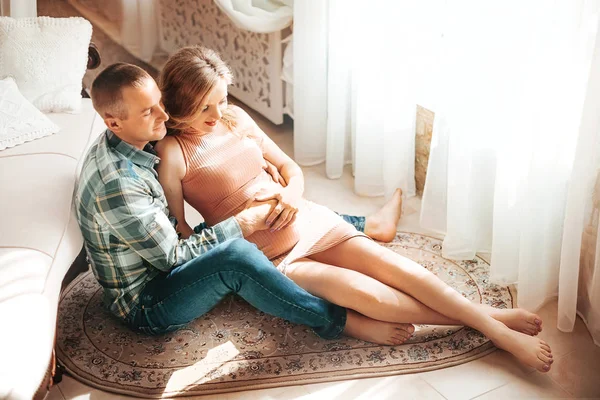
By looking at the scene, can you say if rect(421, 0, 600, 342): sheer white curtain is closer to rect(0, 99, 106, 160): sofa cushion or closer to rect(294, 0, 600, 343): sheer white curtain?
rect(294, 0, 600, 343): sheer white curtain

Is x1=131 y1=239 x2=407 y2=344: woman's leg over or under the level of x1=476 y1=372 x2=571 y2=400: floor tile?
over

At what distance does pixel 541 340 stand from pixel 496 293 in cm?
34

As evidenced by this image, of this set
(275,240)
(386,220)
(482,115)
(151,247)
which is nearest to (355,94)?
(386,220)

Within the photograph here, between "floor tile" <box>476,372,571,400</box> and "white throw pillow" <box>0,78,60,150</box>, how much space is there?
67.2 inches

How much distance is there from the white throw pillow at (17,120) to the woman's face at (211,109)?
0.76 metres

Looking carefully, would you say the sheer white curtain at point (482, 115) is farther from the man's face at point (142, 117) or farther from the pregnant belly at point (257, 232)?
the man's face at point (142, 117)

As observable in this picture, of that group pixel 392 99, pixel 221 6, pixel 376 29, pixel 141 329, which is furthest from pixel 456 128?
pixel 221 6

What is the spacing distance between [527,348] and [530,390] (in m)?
0.11

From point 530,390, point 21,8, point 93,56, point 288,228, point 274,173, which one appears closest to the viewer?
point 530,390

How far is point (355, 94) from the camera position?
2.89 m

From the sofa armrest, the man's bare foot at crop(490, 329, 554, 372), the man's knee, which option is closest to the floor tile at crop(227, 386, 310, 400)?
the man's knee

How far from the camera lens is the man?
176 centimetres

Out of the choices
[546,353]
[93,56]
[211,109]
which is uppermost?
[211,109]

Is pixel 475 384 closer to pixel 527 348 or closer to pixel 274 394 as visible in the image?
pixel 527 348
